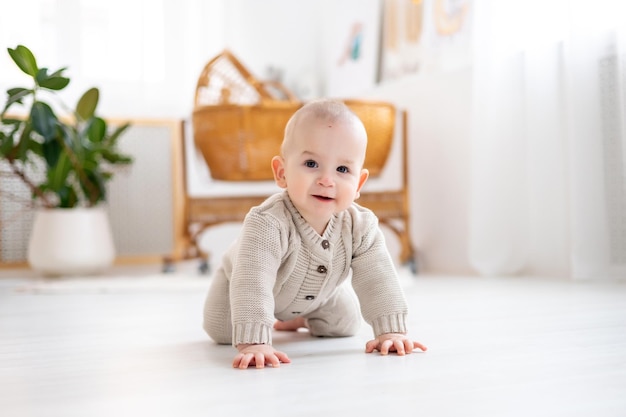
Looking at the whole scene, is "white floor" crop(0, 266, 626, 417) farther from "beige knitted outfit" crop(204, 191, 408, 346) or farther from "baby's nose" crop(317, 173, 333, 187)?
"baby's nose" crop(317, 173, 333, 187)

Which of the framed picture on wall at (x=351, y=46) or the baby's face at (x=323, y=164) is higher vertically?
the framed picture on wall at (x=351, y=46)

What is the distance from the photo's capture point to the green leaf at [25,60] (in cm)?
198

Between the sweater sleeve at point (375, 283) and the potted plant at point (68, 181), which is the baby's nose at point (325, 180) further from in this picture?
the potted plant at point (68, 181)

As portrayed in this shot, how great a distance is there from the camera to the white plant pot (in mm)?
2807

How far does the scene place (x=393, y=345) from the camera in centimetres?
112

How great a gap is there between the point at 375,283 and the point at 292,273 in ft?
0.43

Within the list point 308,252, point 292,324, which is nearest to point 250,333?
point 308,252

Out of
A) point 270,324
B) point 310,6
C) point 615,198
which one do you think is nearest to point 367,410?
point 270,324

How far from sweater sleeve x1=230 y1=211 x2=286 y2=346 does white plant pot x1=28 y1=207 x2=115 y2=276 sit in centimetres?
188

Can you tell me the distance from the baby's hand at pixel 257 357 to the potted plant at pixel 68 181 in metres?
1.65

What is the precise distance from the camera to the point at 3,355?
3.91 feet

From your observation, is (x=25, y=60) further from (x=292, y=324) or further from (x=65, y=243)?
(x=292, y=324)

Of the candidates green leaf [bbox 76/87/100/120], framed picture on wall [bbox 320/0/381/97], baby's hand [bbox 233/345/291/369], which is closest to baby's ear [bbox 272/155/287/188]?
baby's hand [bbox 233/345/291/369]

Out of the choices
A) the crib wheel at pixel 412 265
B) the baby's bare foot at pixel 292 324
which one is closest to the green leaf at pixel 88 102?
the crib wheel at pixel 412 265
